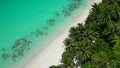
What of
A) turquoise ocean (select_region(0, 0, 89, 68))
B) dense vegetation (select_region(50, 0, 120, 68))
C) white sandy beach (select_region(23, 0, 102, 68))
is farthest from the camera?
turquoise ocean (select_region(0, 0, 89, 68))

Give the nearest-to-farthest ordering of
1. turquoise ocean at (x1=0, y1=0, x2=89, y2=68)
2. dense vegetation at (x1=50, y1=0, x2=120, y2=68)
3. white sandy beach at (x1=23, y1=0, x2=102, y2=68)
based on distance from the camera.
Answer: dense vegetation at (x1=50, y1=0, x2=120, y2=68) < white sandy beach at (x1=23, y1=0, x2=102, y2=68) < turquoise ocean at (x1=0, y1=0, x2=89, y2=68)

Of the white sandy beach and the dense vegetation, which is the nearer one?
the dense vegetation

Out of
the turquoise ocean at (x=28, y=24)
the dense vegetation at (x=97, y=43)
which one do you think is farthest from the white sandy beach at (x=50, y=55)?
the dense vegetation at (x=97, y=43)

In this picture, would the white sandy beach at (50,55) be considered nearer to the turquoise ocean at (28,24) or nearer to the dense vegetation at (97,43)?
the turquoise ocean at (28,24)

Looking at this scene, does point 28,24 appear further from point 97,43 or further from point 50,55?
point 97,43

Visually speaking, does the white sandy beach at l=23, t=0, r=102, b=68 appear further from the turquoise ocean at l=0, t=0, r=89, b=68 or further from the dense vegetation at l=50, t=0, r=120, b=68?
the dense vegetation at l=50, t=0, r=120, b=68

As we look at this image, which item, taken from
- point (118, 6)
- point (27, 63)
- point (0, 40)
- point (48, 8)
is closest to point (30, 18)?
point (48, 8)

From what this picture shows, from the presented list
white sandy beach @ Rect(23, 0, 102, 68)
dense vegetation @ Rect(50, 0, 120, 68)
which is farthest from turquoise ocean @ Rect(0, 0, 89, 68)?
dense vegetation @ Rect(50, 0, 120, 68)

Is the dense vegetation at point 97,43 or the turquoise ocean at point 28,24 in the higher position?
the turquoise ocean at point 28,24
